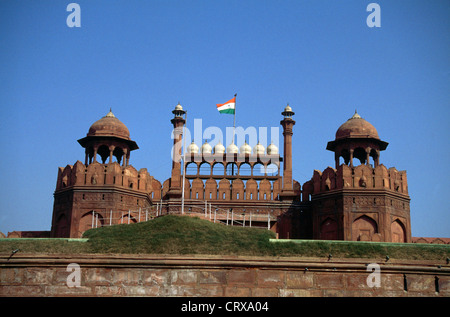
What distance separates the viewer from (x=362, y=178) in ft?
93.9

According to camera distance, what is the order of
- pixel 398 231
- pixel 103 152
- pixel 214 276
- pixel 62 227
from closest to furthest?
pixel 214 276, pixel 398 231, pixel 62 227, pixel 103 152

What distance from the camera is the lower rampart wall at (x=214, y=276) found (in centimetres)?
1873

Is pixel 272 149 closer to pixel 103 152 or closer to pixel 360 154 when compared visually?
pixel 360 154

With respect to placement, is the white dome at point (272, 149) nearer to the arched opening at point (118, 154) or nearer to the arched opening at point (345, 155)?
the arched opening at point (345, 155)

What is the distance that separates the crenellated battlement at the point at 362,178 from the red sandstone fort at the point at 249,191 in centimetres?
5

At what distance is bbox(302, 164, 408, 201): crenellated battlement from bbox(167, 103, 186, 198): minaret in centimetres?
755

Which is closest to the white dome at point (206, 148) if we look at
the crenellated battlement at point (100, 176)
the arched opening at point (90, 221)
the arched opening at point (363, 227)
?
the crenellated battlement at point (100, 176)

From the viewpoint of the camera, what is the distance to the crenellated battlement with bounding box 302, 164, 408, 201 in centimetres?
2847

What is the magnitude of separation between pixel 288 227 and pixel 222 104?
8.24 metres

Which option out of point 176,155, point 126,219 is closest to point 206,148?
point 176,155

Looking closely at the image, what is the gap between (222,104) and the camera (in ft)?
111

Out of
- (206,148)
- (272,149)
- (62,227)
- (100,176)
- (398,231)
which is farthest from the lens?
(206,148)

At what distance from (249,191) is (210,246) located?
1174cm
